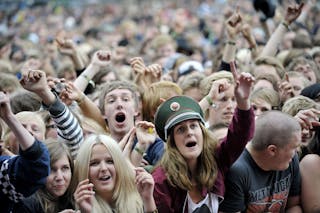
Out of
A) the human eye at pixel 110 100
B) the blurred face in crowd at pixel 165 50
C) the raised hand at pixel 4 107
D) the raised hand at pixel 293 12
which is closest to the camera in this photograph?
the raised hand at pixel 4 107

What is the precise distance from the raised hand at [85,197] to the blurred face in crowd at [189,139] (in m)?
0.68

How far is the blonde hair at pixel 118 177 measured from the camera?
15.1 feet

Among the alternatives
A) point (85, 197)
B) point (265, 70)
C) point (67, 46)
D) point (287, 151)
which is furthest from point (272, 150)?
point (67, 46)

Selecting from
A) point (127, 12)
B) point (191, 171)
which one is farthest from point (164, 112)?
point (127, 12)

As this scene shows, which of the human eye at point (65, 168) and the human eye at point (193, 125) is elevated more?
the human eye at point (193, 125)

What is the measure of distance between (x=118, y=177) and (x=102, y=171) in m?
0.12

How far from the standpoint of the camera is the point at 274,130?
15.2 feet

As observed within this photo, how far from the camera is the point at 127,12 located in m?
27.8

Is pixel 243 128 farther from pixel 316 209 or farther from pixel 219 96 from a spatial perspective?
pixel 219 96

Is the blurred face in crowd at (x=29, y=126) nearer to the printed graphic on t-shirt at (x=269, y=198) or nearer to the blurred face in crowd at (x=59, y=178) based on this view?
the blurred face in crowd at (x=59, y=178)

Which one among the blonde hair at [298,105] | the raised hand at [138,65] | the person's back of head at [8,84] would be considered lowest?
A: the blonde hair at [298,105]

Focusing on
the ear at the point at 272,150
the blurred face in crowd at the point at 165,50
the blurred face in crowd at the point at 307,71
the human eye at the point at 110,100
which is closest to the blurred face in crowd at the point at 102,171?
the ear at the point at 272,150

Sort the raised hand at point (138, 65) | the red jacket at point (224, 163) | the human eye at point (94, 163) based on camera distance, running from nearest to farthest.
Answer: the red jacket at point (224, 163), the human eye at point (94, 163), the raised hand at point (138, 65)

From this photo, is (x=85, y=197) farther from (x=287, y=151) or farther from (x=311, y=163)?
(x=311, y=163)
